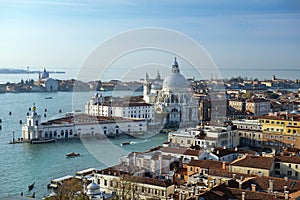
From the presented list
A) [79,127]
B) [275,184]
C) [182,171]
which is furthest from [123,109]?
[275,184]

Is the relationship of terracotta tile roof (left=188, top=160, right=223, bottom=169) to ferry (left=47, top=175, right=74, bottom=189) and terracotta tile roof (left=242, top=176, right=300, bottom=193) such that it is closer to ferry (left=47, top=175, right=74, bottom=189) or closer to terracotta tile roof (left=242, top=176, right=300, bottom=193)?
terracotta tile roof (left=242, top=176, right=300, bottom=193)

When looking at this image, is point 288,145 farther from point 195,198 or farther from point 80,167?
point 195,198

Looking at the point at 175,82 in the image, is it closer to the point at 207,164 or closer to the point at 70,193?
the point at 207,164

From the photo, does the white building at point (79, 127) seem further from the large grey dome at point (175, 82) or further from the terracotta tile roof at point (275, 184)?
the terracotta tile roof at point (275, 184)

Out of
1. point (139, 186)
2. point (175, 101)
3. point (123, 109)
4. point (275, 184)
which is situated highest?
point (175, 101)

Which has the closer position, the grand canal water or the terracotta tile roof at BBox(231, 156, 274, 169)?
the terracotta tile roof at BBox(231, 156, 274, 169)

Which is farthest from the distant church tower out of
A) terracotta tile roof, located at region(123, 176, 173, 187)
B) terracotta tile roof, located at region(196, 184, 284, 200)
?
terracotta tile roof, located at region(196, 184, 284, 200)

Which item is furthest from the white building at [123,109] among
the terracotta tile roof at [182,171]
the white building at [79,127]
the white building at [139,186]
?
the white building at [139,186]
